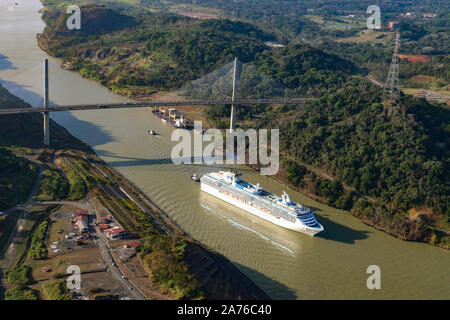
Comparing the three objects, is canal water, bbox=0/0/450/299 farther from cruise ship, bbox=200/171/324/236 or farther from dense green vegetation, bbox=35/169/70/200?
dense green vegetation, bbox=35/169/70/200

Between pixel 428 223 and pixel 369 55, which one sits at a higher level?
pixel 369 55

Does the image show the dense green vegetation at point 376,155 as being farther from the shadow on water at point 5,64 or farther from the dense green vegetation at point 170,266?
the shadow on water at point 5,64

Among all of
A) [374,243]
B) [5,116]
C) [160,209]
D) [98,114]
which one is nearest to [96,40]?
[98,114]

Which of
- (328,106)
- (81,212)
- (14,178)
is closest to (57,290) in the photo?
(81,212)

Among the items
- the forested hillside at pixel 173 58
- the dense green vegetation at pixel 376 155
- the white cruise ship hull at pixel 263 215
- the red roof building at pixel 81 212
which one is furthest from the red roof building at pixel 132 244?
the forested hillside at pixel 173 58

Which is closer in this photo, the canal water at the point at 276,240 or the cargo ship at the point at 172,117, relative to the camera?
the canal water at the point at 276,240

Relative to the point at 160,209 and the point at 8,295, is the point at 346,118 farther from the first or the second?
the point at 8,295

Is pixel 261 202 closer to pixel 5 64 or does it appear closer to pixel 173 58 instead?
pixel 173 58
